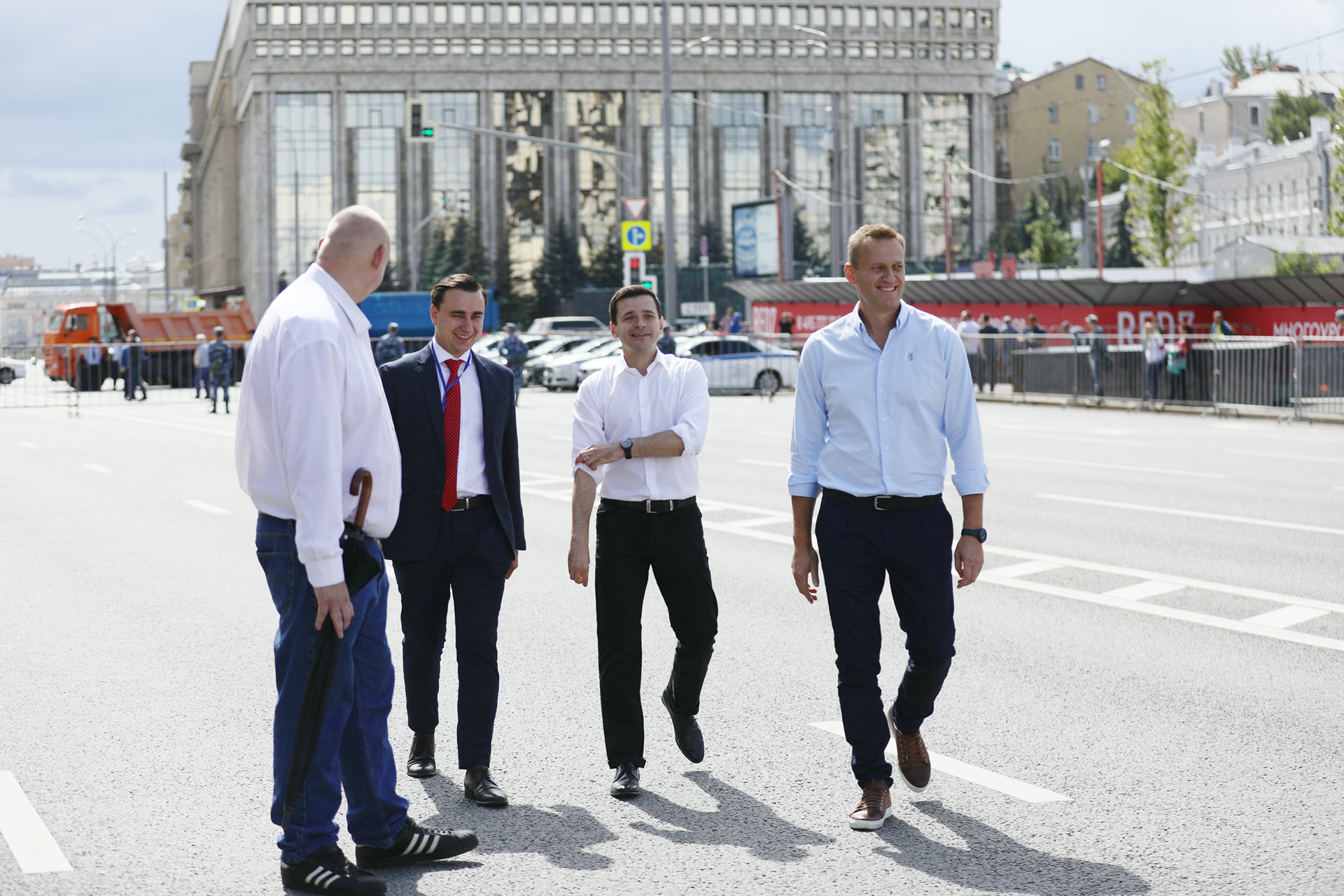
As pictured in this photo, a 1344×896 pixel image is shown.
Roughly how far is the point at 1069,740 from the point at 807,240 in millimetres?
89701

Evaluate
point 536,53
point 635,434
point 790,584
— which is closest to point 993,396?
point 790,584

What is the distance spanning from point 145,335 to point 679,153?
180 feet

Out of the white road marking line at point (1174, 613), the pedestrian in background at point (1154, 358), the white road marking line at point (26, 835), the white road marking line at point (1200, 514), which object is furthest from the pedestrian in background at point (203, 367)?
the white road marking line at point (26, 835)

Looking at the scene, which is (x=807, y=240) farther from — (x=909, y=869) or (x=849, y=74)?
(x=909, y=869)

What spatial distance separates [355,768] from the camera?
4266 mm

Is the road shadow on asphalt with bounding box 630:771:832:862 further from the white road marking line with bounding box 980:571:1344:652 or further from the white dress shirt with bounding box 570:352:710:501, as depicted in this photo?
the white road marking line with bounding box 980:571:1344:652

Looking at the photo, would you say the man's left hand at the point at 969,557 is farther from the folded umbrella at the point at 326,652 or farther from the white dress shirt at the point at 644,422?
the folded umbrella at the point at 326,652

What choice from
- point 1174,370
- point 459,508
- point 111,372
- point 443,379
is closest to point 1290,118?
point 1174,370

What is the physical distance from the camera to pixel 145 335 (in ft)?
165

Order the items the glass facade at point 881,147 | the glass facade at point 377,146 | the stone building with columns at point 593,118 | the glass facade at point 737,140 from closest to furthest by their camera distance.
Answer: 1. the stone building with columns at point 593,118
2. the glass facade at point 377,146
3. the glass facade at point 737,140
4. the glass facade at point 881,147

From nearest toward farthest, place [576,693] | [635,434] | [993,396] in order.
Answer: [635,434]
[576,693]
[993,396]

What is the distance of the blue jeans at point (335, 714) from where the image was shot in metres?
4.02

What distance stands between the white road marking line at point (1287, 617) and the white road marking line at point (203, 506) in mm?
9130

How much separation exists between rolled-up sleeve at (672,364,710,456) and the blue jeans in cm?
130
